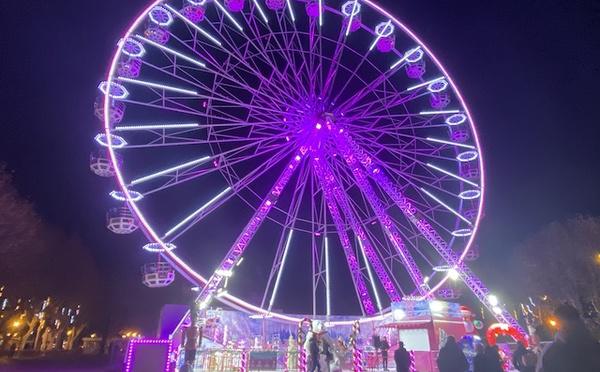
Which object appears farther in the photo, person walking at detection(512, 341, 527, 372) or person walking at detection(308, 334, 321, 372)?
person walking at detection(308, 334, 321, 372)

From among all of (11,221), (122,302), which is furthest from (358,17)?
(122,302)

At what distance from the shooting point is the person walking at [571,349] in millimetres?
3336

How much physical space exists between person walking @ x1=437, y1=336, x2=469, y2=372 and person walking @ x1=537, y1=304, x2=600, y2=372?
305 cm

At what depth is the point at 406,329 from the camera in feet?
50.4

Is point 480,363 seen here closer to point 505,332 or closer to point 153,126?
point 505,332

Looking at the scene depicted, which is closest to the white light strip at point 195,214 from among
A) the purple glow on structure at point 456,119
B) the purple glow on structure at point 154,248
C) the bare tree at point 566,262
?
the purple glow on structure at point 154,248

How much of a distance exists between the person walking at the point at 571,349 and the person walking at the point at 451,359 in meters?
3.05

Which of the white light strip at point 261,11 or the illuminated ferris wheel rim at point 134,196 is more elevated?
the white light strip at point 261,11

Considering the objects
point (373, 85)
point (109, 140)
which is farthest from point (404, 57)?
point (109, 140)

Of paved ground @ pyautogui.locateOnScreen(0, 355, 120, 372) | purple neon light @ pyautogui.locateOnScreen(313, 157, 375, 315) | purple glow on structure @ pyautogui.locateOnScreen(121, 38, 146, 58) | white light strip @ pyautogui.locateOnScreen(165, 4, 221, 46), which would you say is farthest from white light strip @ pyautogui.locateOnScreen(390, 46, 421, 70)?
paved ground @ pyautogui.locateOnScreen(0, 355, 120, 372)

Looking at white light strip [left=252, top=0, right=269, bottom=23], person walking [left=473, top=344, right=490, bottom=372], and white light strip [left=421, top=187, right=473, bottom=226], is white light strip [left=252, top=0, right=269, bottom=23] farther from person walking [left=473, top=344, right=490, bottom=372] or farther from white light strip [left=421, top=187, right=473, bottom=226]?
person walking [left=473, top=344, right=490, bottom=372]

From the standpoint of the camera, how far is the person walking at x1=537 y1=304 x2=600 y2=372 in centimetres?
334

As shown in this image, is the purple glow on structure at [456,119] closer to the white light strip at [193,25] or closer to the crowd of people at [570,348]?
the white light strip at [193,25]

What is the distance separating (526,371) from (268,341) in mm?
15366
